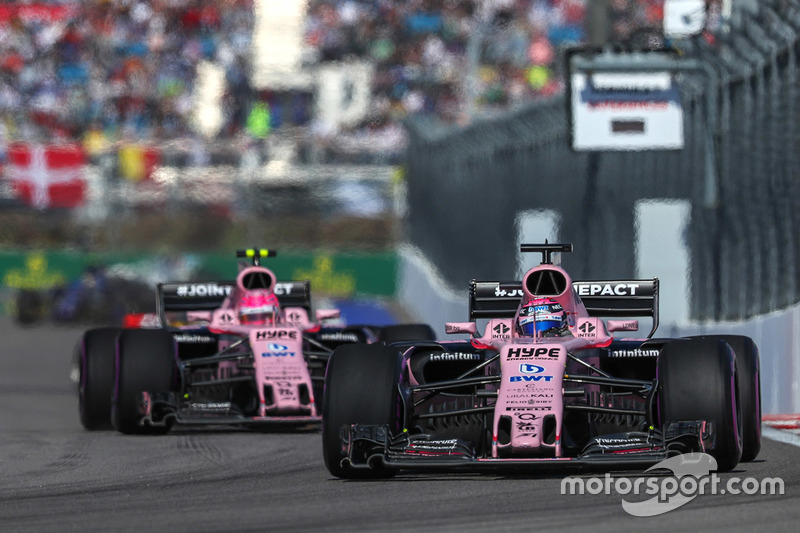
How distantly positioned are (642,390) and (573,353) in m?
0.44

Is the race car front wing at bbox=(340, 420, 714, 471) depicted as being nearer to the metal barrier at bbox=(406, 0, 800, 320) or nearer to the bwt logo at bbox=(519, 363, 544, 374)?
the bwt logo at bbox=(519, 363, 544, 374)

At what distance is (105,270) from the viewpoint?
1094 inches

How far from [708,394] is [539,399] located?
76 cm

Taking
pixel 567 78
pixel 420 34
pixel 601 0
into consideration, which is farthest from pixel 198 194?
pixel 567 78

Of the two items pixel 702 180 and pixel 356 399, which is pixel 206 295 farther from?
pixel 356 399

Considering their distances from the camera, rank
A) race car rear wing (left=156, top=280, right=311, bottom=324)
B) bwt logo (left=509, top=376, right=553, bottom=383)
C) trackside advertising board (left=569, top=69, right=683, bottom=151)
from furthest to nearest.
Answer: trackside advertising board (left=569, top=69, right=683, bottom=151) < race car rear wing (left=156, top=280, right=311, bottom=324) < bwt logo (left=509, top=376, right=553, bottom=383)

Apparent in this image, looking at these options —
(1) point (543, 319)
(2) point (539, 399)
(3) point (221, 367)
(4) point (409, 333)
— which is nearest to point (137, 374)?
(3) point (221, 367)

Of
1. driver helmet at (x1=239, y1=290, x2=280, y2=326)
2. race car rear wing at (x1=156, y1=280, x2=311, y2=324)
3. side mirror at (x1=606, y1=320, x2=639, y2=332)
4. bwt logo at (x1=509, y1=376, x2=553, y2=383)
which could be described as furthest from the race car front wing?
race car rear wing at (x1=156, y1=280, x2=311, y2=324)

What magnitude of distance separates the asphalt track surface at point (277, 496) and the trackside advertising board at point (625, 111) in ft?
14.9

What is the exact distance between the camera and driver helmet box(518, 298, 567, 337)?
842 cm

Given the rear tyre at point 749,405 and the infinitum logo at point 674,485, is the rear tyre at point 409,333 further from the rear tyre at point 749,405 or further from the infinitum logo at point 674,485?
the infinitum logo at point 674,485

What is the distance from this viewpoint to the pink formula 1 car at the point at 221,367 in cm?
1089

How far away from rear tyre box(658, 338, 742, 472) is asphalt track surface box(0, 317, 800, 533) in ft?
0.48

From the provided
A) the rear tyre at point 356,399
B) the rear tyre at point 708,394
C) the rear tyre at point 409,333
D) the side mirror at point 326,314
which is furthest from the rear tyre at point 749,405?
the side mirror at point 326,314
